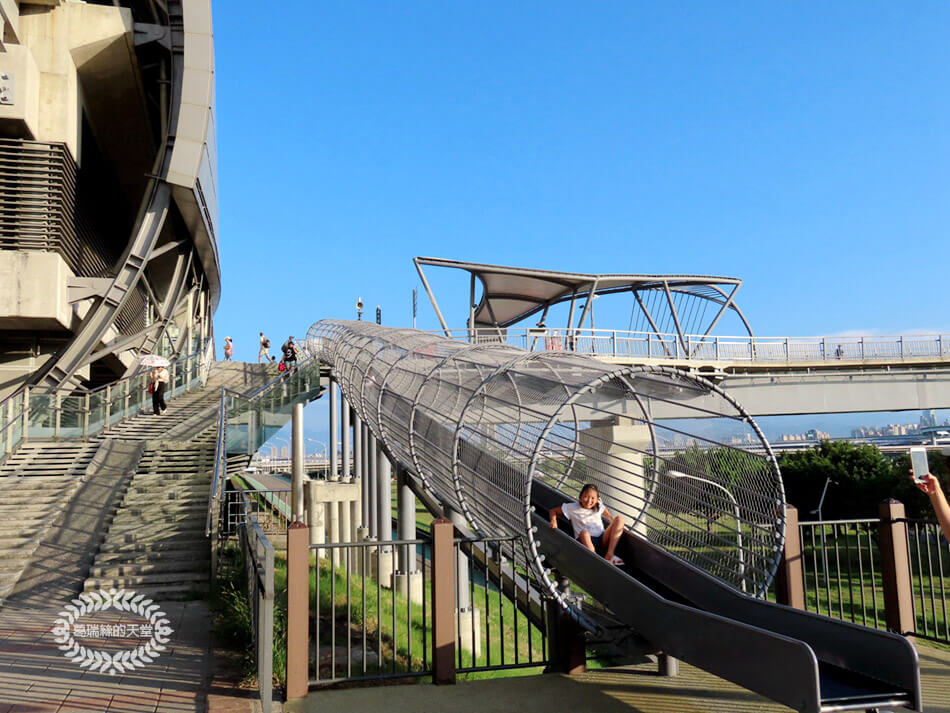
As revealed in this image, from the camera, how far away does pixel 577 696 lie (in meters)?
6.41

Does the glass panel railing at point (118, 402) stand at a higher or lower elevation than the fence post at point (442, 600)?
higher

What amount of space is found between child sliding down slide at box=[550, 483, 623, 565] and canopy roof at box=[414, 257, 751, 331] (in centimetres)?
2997

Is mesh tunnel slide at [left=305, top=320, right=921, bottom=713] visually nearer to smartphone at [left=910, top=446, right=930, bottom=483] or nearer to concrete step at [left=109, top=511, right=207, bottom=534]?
smartphone at [left=910, top=446, right=930, bottom=483]

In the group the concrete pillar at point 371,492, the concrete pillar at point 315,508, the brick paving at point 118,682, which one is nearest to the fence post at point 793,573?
the brick paving at point 118,682

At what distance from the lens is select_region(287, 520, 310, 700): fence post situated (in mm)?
6262

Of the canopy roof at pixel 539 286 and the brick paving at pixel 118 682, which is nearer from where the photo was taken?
the brick paving at pixel 118 682

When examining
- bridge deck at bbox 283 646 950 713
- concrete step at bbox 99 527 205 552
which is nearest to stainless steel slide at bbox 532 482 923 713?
bridge deck at bbox 283 646 950 713

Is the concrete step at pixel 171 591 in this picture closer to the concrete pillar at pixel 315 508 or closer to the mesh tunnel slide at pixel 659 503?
the mesh tunnel slide at pixel 659 503

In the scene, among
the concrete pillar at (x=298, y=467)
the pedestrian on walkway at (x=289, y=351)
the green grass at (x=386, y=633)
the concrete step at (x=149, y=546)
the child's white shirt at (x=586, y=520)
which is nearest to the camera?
the green grass at (x=386, y=633)

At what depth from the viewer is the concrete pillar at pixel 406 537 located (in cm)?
1303

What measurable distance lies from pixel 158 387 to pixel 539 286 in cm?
2716

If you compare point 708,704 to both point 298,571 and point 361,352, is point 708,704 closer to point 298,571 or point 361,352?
point 298,571

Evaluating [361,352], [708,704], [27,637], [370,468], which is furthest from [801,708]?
[370,468]

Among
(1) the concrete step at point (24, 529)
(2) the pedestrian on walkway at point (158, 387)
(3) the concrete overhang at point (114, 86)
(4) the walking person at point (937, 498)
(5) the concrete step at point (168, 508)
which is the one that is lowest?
(1) the concrete step at point (24, 529)
